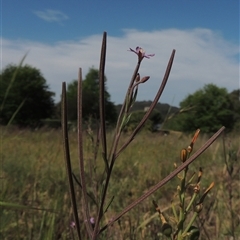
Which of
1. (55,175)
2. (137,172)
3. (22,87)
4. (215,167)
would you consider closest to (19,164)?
(55,175)

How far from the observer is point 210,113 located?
33.3m

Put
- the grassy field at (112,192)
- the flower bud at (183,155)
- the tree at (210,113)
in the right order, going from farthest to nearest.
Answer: the tree at (210,113), the grassy field at (112,192), the flower bud at (183,155)

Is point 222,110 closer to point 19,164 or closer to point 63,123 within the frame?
point 19,164

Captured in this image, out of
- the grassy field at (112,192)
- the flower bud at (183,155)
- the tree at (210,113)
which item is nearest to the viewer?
the flower bud at (183,155)

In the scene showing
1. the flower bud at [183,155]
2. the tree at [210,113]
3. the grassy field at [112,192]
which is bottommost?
the grassy field at [112,192]

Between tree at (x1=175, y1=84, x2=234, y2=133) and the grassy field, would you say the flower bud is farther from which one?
tree at (x1=175, y1=84, x2=234, y2=133)

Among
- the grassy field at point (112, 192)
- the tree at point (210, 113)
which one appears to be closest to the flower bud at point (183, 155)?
the grassy field at point (112, 192)

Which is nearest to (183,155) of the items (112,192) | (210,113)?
(112,192)

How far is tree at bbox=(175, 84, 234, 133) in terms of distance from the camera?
32.7 metres

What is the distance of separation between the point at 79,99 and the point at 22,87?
31.5 m

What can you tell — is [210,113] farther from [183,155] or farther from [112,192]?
[183,155]

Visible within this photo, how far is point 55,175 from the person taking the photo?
2.79 metres

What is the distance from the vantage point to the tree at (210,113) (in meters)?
32.7

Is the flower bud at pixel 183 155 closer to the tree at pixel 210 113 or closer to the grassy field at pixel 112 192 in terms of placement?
the grassy field at pixel 112 192
